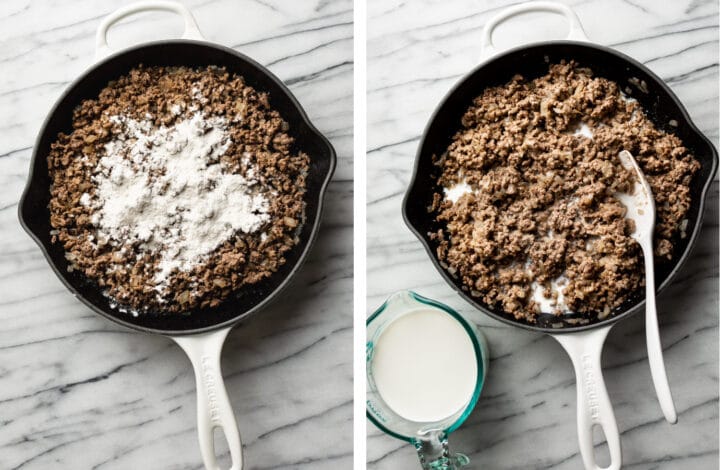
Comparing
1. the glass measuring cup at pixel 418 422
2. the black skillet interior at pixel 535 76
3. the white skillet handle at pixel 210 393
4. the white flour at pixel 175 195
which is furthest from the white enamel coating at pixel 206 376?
the black skillet interior at pixel 535 76

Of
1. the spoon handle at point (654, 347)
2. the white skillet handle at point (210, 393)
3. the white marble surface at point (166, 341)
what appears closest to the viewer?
the spoon handle at point (654, 347)

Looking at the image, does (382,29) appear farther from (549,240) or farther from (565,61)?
(549,240)

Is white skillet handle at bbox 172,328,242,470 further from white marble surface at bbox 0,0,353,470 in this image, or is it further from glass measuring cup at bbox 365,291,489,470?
glass measuring cup at bbox 365,291,489,470

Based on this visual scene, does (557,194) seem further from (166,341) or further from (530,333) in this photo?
(166,341)

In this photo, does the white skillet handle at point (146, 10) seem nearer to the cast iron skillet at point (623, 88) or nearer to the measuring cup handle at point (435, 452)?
the cast iron skillet at point (623, 88)

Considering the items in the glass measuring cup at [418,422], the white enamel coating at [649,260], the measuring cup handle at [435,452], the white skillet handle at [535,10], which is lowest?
the measuring cup handle at [435,452]

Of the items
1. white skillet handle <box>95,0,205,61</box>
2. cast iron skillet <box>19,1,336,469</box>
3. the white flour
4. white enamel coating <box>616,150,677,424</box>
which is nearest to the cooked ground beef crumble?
white enamel coating <box>616,150,677,424</box>

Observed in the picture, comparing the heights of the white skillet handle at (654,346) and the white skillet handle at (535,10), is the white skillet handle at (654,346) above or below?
below
